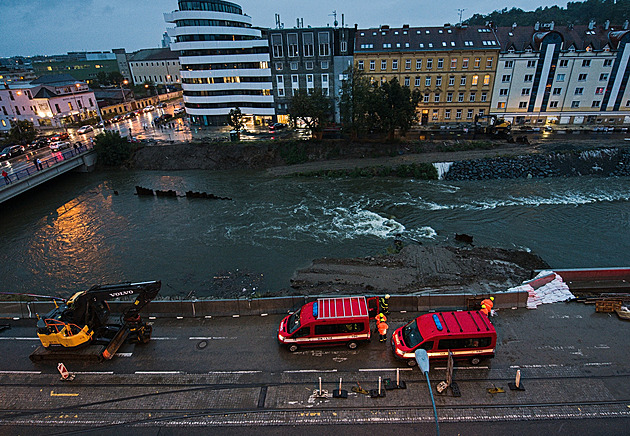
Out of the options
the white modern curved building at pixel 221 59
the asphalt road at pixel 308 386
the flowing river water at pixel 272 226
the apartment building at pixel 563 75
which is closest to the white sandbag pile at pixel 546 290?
the asphalt road at pixel 308 386

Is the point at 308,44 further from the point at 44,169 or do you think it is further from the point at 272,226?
the point at 44,169

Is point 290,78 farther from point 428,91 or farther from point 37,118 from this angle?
point 37,118

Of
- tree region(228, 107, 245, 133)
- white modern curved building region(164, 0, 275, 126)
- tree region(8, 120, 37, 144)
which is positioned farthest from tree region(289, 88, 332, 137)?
tree region(8, 120, 37, 144)

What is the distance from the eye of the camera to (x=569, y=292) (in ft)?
55.9

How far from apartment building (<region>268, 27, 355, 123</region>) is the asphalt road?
44.9 metres

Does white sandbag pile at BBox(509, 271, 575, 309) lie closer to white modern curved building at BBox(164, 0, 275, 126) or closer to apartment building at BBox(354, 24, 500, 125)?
apartment building at BBox(354, 24, 500, 125)

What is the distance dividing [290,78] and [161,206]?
105ft

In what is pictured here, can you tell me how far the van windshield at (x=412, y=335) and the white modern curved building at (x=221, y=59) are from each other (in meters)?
51.9

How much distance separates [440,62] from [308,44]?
67.8 ft

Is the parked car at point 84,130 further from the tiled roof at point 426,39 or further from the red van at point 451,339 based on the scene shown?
the red van at point 451,339

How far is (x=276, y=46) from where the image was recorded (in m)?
54.6

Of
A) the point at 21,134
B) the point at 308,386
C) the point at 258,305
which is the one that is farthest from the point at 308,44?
the point at 308,386

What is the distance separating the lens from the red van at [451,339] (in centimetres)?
1293

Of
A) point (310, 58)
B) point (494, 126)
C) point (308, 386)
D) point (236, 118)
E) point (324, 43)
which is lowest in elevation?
point (308, 386)
